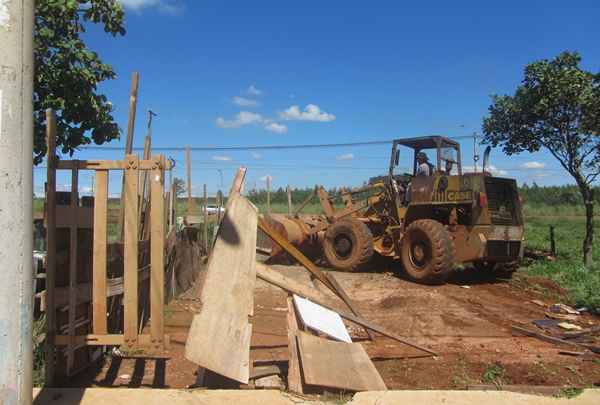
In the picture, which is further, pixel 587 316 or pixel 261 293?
pixel 261 293

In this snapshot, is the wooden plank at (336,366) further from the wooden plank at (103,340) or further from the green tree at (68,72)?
the green tree at (68,72)

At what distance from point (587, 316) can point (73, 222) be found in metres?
7.08

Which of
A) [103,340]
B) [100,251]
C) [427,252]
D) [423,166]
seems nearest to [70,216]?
[100,251]

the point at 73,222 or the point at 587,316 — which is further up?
the point at 73,222

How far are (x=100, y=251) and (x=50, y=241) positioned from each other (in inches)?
13.3

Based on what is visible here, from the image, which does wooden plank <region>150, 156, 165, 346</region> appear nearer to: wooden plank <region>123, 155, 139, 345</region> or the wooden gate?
the wooden gate

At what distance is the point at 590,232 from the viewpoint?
11.2 meters

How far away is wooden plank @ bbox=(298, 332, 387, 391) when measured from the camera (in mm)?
3426

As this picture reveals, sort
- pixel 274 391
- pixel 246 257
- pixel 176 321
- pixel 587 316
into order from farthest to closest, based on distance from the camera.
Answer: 1. pixel 587 316
2. pixel 176 321
3. pixel 246 257
4. pixel 274 391

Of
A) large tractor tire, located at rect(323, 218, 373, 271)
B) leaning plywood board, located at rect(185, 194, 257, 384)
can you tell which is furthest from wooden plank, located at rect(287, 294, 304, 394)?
large tractor tire, located at rect(323, 218, 373, 271)

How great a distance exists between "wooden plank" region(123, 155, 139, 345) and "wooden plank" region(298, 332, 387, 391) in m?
1.22

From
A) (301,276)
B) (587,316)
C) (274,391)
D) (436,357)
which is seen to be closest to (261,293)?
(301,276)

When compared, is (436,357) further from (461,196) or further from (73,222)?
(461,196)

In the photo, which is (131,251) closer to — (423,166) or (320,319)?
(320,319)
